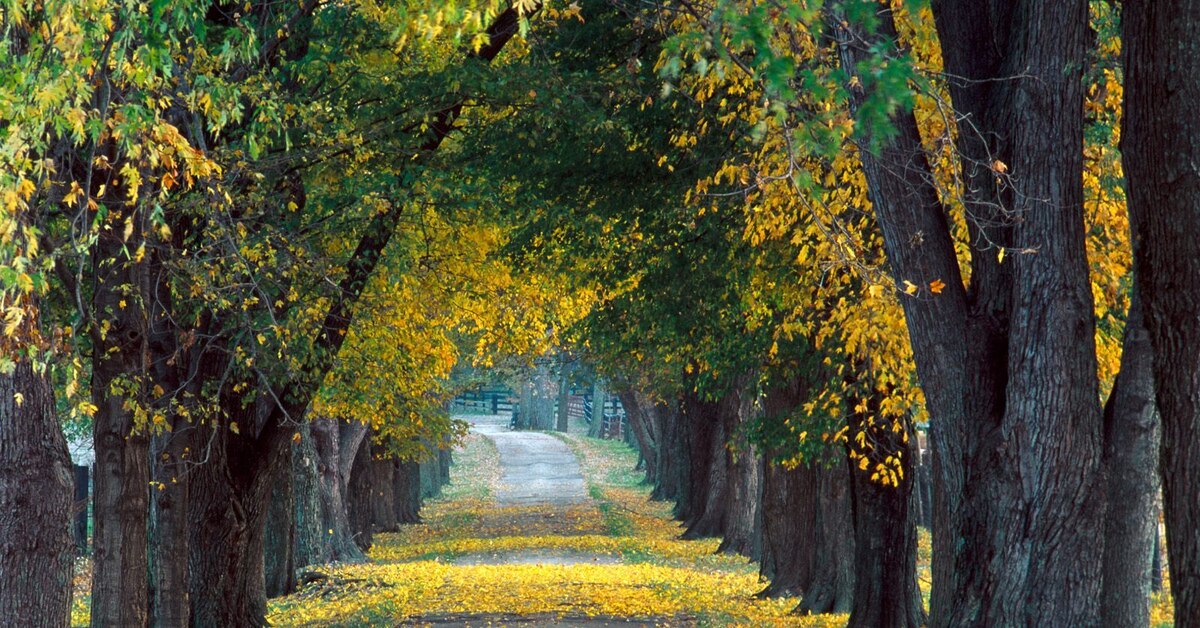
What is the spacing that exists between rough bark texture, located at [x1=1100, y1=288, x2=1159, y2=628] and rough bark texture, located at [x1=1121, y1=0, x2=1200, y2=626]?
2.99 feet

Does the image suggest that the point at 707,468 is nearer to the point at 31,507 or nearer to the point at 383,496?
the point at 383,496

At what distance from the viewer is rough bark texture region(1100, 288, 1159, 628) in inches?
310

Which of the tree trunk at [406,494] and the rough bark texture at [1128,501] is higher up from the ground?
the rough bark texture at [1128,501]

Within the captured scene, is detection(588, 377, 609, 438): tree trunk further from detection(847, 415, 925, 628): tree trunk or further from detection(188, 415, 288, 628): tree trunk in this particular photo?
detection(188, 415, 288, 628): tree trunk

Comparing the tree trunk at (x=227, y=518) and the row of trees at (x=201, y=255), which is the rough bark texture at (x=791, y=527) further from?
the tree trunk at (x=227, y=518)

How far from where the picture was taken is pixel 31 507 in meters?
9.11

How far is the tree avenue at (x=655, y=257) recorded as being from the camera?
7195mm

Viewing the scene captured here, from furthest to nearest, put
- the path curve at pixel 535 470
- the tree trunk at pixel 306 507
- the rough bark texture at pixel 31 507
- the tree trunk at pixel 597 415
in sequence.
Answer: the tree trunk at pixel 597 415 < the path curve at pixel 535 470 < the tree trunk at pixel 306 507 < the rough bark texture at pixel 31 507

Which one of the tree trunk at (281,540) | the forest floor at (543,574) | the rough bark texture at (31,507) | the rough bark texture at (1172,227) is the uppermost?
the rough bark texture at (1172,227)

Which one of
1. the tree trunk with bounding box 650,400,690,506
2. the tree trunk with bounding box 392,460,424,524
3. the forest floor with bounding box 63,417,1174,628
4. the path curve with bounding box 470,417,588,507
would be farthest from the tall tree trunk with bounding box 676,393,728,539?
the path curve with bounding box 470,417,588,507

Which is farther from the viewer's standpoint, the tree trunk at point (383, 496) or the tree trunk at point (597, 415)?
the tree trunk at point (597, 415)

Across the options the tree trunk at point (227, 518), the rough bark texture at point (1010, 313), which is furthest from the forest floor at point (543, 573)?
the rough bark texture at point (1010, 313)

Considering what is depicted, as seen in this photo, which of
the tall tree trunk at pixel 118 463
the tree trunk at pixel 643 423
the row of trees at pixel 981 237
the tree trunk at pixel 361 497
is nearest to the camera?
the row of trees at pixel 981 237

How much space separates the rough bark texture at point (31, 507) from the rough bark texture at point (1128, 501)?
6654 millimetres
